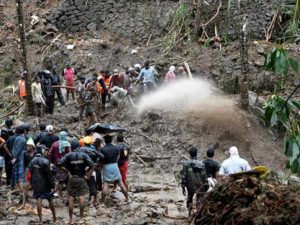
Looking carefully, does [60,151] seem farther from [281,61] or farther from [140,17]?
[140,17]

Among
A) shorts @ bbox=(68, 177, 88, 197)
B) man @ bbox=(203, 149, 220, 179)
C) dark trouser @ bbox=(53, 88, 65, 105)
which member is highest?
dark trouser @ bbox=(53, 88, 65, 105)

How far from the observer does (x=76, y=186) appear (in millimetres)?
10703

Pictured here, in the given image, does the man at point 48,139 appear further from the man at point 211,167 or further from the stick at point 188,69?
the stick at point 188,69

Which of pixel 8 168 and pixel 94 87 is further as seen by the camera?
pixel 94 87

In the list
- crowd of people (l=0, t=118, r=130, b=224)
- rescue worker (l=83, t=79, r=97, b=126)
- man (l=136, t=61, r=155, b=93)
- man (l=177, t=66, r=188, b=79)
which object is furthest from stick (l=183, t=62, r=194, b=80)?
crowd of people (l=0, t=118, r=130, b=224)

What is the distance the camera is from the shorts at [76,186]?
1071 centimetres

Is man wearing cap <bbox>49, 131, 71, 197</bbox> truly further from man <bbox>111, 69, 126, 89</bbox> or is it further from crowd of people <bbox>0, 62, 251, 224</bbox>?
man <bbox>111, 69, 126, 89</bbox>

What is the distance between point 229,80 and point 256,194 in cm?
1188

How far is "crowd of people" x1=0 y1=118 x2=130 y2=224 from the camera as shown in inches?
421

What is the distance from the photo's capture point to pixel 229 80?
62.7 ft

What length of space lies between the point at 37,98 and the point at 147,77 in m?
3.01

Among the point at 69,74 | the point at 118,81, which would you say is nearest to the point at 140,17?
the point at 69,74

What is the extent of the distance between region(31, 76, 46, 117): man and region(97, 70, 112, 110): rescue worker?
1.52 metres

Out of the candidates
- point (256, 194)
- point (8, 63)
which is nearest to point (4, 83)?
point (8, 63)
